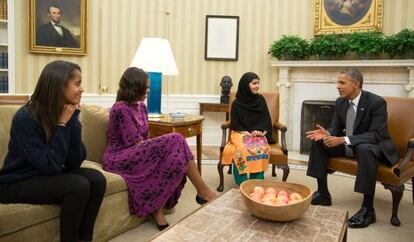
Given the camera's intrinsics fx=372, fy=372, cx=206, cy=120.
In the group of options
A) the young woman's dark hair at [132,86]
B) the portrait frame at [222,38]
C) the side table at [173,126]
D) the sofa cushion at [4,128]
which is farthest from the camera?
the portrait frame at [222,38]

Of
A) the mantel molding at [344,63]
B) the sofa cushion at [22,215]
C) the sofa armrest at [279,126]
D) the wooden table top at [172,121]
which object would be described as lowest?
the sofa cushion at [22,215]

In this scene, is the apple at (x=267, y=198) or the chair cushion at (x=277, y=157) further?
the chair cushion at (x=277, y=157)

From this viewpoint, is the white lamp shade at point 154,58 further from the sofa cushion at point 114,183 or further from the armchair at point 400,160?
the armchair at point 400,160

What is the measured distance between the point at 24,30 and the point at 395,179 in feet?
16.0

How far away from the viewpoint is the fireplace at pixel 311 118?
18.0 ft

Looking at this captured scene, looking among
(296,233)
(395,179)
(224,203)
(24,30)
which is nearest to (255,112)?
(395,179)

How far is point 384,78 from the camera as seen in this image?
16.3 feet

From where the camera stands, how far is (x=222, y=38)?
5738 mm

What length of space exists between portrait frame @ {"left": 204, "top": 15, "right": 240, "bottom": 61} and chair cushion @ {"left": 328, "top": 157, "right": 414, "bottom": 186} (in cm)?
303

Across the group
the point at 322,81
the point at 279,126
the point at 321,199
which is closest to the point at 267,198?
the point at 321,199

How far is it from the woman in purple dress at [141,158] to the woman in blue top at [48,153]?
55 centimetres

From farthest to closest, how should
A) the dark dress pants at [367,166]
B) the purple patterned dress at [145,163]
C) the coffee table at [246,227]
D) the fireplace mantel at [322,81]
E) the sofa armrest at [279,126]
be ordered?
the fireplace mantel at [322,81]
the sofa armrest at [279,126]
the dark dress pants at [367,166]
the purple patterned dress at [145,163]
the coffee table at [246,227]

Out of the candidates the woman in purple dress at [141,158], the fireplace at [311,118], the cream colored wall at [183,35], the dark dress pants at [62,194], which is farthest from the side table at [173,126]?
the fireplace at [311,118]

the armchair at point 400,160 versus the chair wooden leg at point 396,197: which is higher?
the armchair at point 400,160
